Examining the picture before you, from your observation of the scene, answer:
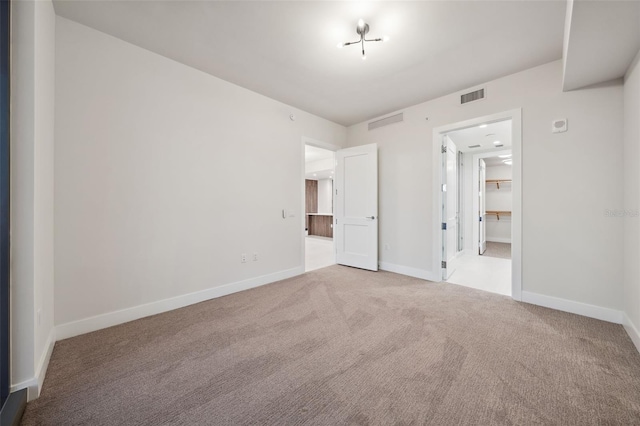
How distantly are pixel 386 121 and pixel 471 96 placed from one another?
53.5 inches

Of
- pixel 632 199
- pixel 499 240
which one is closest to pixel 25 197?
pixel 632 199

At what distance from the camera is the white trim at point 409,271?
155 inches

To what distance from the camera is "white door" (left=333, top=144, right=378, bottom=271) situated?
4516 mm

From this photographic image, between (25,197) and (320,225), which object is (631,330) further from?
(320,225)

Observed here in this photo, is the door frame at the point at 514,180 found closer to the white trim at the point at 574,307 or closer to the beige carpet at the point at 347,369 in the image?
the white trim at the point at 574,307

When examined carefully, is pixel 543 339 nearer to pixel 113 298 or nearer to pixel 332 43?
pixel 332 43

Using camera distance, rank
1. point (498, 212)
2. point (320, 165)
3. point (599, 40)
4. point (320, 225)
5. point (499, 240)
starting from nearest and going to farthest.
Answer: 1. point (599, 40)
2. point (498, 212)
3. point (499, 240)
4. point (320, 165)
5. point (320, 225)

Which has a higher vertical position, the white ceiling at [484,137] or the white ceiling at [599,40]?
the white ceiling at [484,137]

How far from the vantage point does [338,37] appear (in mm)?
2438

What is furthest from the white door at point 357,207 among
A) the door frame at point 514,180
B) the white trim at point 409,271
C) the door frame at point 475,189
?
the door frame at point 475,189

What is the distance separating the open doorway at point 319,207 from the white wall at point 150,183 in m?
2.12

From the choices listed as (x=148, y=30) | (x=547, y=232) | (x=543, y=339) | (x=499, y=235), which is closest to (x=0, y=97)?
(x=148, y=30)

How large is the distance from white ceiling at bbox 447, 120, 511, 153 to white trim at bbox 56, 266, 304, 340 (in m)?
3.99

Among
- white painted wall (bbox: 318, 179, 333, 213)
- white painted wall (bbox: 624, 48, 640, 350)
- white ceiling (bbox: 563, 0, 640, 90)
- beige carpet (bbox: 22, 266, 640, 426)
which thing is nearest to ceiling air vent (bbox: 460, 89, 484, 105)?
white ceiling (bbox: 563, 0, 640, 90)
